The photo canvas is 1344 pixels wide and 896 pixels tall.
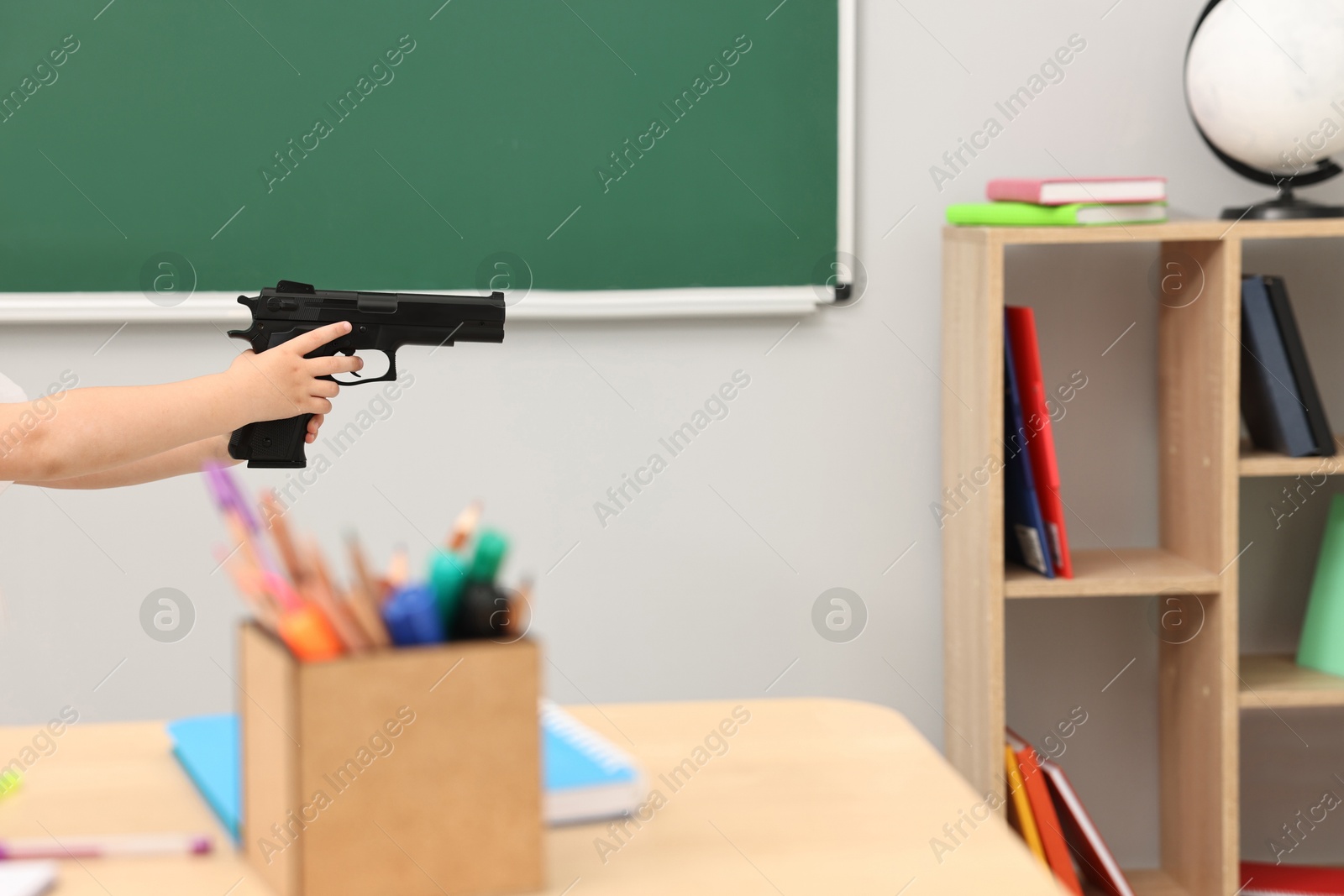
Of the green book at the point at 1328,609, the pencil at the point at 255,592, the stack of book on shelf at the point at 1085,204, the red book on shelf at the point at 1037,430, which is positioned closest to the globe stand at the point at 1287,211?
the stack of book on shelf at the point at 1085,204

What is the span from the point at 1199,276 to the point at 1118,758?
90 cm

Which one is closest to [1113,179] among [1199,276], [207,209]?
[1199,276]

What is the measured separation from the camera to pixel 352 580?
714 mm

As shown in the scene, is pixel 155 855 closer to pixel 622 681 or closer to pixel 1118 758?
pixel 622 681

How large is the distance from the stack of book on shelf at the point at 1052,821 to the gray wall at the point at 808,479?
0.75 ft

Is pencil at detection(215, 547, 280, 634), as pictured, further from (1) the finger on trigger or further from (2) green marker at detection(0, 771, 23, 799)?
(1) the finger on trigger

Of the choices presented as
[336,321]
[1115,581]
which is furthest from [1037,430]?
[336,321]

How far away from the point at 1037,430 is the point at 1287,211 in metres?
0.51

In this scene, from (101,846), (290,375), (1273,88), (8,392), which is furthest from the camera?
(1273,88)

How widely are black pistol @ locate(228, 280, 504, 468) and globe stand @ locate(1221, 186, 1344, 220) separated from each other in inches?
47.6

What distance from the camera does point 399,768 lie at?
2.35 ft

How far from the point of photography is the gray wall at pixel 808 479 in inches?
81.0

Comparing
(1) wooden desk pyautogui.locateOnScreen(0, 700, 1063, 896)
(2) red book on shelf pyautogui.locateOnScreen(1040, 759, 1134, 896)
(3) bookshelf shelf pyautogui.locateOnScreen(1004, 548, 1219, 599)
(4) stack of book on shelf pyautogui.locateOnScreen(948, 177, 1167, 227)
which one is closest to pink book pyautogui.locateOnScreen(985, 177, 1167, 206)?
(4) stack of book on shelf pyautogui.locateOnScreen(948, 177, 1167, 227)

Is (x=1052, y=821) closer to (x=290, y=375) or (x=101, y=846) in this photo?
(x=290, y=375)
